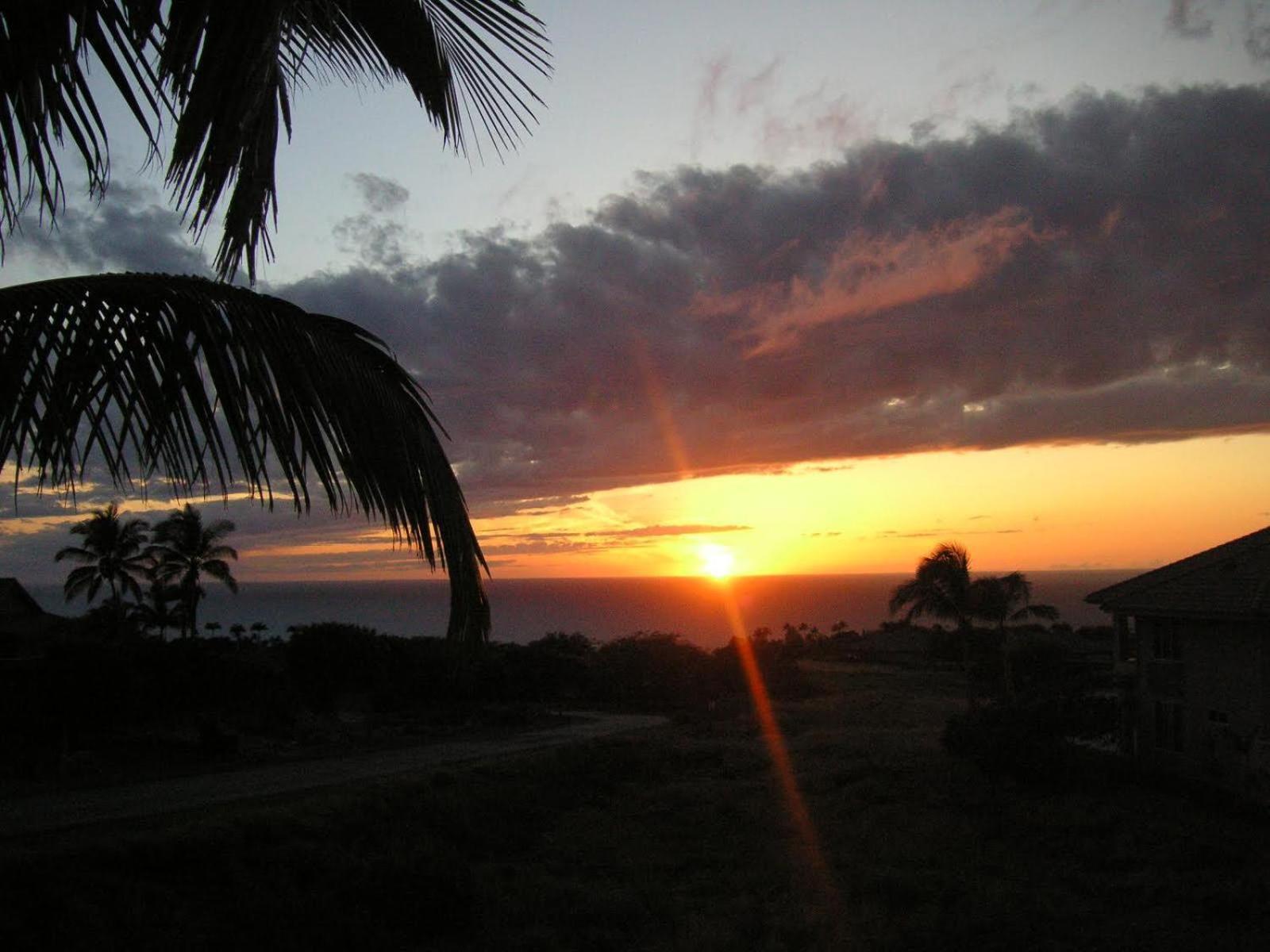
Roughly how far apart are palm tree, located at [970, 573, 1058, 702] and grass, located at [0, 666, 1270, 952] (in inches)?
796

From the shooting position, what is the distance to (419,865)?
1373 centimetres

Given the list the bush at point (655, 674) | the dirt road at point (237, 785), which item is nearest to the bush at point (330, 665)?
the bush at point (655, 674)

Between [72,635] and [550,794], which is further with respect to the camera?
[72,635]

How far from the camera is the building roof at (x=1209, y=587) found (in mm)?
18297

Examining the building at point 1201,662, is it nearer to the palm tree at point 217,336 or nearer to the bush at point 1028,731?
the bush at point 1028,731

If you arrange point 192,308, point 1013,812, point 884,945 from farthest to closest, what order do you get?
point 1013,812, point 884,945, point 192,308

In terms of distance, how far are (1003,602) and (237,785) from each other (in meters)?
29.8

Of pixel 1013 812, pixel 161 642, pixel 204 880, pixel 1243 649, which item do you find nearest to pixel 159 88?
pixel 204 880

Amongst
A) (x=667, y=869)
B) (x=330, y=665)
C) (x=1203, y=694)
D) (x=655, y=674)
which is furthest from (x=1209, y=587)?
(x=330, y=665)

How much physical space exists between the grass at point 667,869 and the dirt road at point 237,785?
1765mm

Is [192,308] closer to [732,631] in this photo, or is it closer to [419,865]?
[419,865]

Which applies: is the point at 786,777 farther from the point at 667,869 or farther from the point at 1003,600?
the point at 1003,600

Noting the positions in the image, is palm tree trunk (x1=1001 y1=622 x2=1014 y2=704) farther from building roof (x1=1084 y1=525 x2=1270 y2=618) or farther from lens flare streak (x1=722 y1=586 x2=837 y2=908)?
building roof (x1=1084 y1=525 x2=1270 y2=618)

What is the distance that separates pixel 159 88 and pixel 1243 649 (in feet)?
66.6
